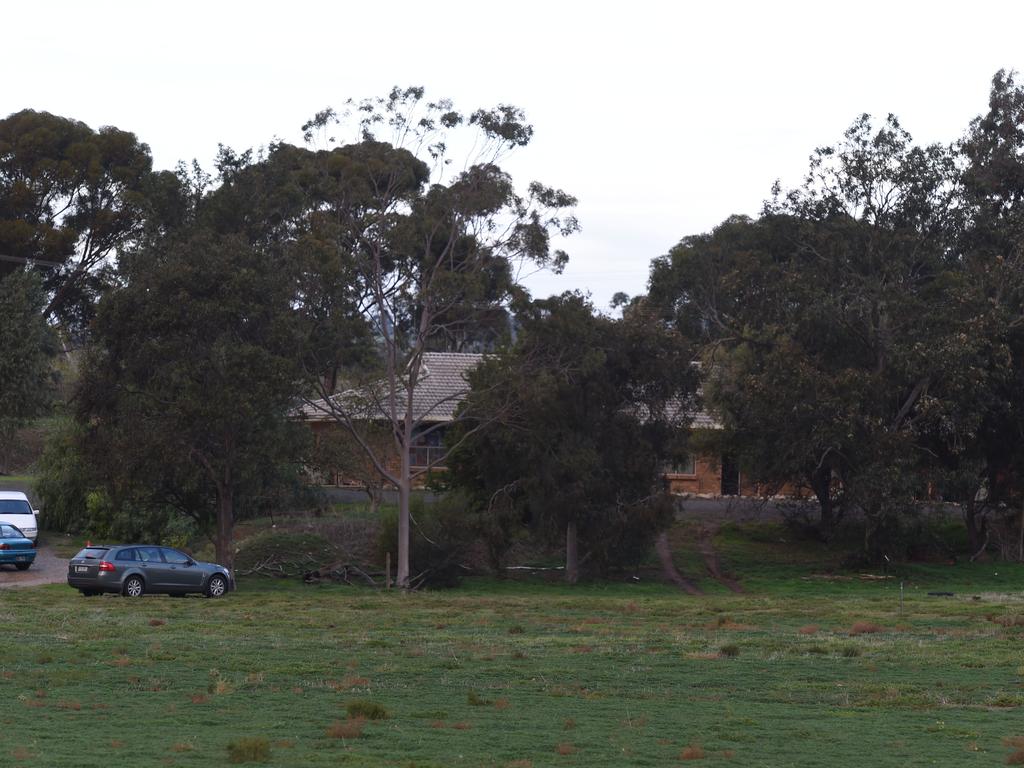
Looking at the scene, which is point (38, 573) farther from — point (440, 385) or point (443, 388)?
point (440, 385)

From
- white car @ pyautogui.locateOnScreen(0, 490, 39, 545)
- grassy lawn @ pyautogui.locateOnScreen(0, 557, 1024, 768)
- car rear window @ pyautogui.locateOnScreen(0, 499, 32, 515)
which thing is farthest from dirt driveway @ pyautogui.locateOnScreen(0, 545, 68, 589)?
grassy lawn @ pyautogui.locateOnScreen(0, 557, 1024, 768)

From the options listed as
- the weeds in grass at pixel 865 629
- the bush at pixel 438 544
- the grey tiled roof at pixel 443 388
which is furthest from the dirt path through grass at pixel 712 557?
the weeds in grass at pixel 865 629

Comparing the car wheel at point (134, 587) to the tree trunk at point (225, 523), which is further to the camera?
the tree trunk at point (225, 523)

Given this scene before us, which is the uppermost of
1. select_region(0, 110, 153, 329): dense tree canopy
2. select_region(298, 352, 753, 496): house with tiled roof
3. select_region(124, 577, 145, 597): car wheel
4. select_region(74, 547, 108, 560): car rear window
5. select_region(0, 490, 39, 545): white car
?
select_region(0, 110, 153, 329): dense tree canopy

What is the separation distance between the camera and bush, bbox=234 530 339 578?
137ft

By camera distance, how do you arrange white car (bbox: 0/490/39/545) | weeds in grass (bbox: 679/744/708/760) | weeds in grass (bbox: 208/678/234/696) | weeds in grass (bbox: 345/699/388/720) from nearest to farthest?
weeds in grass (bbox: 679/744/708/760) < weeds in grass (bbox: 345/699/388/720) < weeds in grass (bbox: 208/678/234/696) < white car (bbox: 0/490/39/545)

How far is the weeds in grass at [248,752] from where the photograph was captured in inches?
463

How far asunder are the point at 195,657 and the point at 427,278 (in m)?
21.4

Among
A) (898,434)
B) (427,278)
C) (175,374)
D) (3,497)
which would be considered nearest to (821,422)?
(898,434)

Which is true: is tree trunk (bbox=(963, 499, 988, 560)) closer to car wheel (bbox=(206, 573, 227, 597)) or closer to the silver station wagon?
car wheel (bbox=(206, 573, 227, 597))

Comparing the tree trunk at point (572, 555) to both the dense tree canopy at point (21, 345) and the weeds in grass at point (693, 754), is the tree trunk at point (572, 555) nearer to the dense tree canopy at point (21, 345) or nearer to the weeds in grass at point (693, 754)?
the dense tree canopy at point (21, 345)

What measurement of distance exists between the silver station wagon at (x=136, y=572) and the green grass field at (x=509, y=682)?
2.12ft

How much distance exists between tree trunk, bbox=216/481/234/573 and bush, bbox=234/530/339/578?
2167mm

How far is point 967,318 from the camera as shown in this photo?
43812 millimetres
